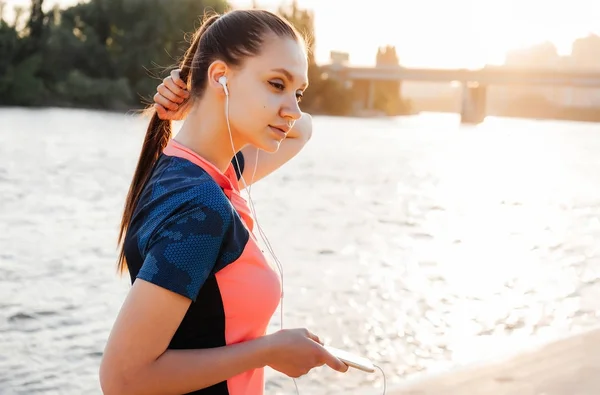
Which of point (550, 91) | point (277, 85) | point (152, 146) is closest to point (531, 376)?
point (152, 146)

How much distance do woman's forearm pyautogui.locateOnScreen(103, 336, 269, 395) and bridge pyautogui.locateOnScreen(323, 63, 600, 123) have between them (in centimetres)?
5779

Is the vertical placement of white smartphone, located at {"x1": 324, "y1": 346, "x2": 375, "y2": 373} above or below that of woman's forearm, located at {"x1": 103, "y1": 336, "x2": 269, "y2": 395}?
below

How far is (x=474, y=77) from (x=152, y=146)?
62558 millimetres

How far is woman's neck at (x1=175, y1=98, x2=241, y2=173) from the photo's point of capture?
1.77 metres

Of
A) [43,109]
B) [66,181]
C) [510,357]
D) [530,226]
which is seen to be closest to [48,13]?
[43,109]

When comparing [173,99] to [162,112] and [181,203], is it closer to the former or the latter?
[162,112]

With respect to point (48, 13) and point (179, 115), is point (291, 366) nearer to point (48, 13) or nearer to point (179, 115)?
point (179, 115)

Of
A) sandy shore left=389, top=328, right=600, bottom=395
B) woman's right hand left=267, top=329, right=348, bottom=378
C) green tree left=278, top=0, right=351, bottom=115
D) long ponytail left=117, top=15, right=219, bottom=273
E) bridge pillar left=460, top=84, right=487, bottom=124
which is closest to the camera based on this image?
woman's right hand left=267, top=329, right=348, bottom=378

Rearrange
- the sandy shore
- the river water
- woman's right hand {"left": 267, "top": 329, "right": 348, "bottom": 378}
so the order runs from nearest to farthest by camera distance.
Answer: woman's right hand {"left": 267, "top": 329, "right": 348, "bottom": 378} → the sandy shore → the river water

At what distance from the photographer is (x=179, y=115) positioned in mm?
1929

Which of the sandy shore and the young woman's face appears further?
the sandy shore

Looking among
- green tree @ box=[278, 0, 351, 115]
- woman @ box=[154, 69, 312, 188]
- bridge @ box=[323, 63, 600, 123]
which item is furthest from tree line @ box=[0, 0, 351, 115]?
woman @ box=[154, 69, 312, 188]

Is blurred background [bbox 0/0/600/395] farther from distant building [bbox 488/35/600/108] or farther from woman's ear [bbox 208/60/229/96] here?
distant building [bbox 488/35/600/108]

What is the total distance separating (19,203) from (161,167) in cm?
1247
